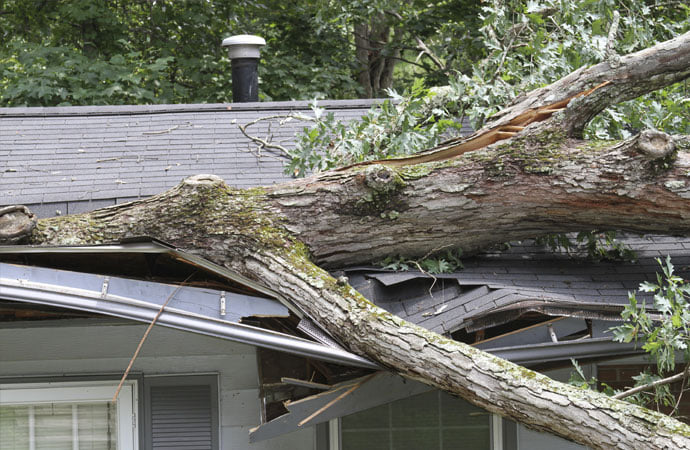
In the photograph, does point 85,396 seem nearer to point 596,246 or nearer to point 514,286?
point 514,286

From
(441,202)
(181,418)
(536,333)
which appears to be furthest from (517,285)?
(181,418)

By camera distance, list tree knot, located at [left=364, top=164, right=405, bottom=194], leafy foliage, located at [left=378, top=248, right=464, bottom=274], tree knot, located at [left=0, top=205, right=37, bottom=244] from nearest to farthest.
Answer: tree knot, located at [left=0, top=205, right=37, bottom=244] → tree knot, located at [left=364, top=164, right=405, bottom=194] → leafy foliage, located at [left=378, top=248, right=464, bottom=274]

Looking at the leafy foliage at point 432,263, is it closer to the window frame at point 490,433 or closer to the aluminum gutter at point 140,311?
the aluminum gutter at point 140,311

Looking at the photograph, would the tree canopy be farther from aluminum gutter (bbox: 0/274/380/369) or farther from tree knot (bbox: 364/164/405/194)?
aluminum gutter (bbox: 0/274/380/369)

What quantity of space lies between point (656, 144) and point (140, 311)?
2737mm

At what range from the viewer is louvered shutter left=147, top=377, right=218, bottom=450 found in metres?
4.99

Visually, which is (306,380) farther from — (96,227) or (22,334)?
(22,334)

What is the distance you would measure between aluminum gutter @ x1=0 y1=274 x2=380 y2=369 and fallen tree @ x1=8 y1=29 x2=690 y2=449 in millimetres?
312

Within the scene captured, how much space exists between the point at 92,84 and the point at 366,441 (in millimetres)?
8994

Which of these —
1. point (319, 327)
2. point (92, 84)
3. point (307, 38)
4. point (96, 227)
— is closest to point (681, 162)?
Result: point (319, 327)

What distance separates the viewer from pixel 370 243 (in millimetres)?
4598

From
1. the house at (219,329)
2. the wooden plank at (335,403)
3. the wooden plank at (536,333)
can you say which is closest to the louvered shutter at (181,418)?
Result: the house at (219,329)

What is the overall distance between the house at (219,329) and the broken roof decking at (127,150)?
1.0 inches

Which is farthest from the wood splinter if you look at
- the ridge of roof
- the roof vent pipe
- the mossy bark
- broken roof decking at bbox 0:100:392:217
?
the roof vent pipe
